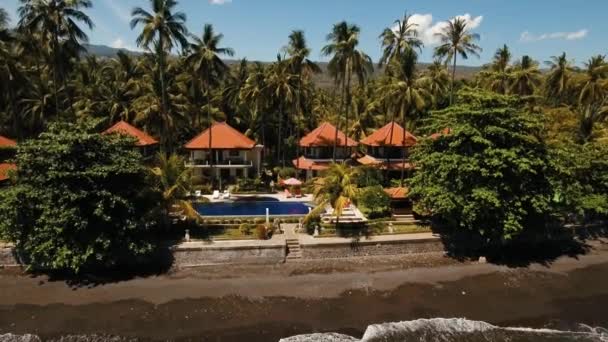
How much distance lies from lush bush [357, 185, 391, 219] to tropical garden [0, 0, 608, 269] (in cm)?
18

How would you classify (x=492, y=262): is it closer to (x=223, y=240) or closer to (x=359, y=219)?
(x=359, y=219)

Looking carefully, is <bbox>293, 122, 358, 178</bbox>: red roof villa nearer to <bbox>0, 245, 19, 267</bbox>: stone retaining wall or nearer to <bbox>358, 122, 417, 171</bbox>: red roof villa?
<bbox>358, 122, 417, 171</bbox>: red roof villa

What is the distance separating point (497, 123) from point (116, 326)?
2507 centimetres

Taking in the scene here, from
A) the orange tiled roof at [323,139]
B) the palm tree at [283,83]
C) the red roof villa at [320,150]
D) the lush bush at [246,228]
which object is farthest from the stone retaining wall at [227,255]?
the palm tree at [283,83]

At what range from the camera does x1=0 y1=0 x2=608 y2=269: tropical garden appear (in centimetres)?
2105

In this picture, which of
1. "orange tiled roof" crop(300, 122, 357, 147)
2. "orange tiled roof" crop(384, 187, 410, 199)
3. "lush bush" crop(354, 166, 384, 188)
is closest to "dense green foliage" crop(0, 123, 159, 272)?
"orange tiled roof" crop(384, 187, 410, 199)

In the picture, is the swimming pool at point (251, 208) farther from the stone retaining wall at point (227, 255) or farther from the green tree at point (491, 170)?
the green tree at point (491, 170)

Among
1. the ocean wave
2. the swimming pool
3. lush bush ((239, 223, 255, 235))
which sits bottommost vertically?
the ocean wave

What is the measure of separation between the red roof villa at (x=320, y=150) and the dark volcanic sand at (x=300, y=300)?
17900mm

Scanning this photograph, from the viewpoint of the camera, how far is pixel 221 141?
40.9m

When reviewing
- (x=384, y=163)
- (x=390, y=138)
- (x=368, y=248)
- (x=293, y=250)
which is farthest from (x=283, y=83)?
(x=368, y=248)

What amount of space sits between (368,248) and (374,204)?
522cm

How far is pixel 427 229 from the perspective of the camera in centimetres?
2800

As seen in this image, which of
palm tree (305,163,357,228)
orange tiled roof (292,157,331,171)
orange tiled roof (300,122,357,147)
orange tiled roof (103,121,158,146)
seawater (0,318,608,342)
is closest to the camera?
seawater (0,318,608,342)
